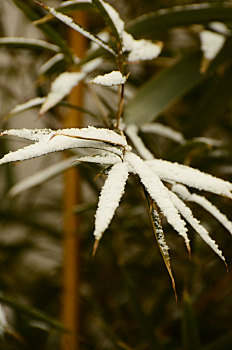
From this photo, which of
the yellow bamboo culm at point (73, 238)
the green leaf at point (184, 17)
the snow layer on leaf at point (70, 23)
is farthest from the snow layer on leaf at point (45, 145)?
the yellow bamboo culm at point (73, 238)

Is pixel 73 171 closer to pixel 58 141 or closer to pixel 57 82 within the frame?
pixel 57 82

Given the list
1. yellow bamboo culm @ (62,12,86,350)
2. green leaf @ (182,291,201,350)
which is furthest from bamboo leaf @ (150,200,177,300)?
yellow bamboo culm @ (62,12,86,350)

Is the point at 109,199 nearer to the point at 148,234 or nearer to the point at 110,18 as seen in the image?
the point at 110,18

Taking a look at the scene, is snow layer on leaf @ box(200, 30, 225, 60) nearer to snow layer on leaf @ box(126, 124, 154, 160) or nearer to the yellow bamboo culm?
snow layer on leaf @ box(126, 124, 154, 160)

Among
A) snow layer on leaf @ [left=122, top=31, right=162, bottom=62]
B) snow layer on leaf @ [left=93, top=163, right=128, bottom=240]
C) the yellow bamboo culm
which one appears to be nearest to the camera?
snow layer on leaf @ [left=93, top=163, right=128, bottom=240]

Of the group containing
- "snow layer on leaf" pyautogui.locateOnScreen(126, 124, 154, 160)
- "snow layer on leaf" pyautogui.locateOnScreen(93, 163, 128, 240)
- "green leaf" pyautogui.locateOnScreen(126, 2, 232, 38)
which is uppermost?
"green leaf" pyautogui.locateOnScreen(126, 2, 232, 38)

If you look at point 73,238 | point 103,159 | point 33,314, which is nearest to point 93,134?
point 103,159

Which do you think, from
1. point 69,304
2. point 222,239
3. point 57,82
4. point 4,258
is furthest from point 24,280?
point 57,82
